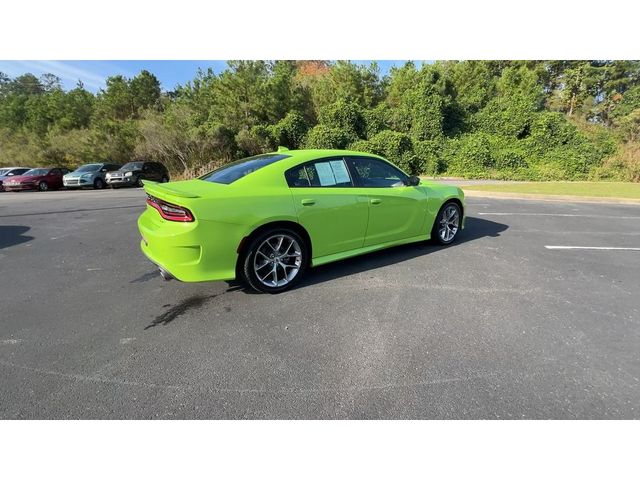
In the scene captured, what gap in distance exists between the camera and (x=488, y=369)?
88.8 inches

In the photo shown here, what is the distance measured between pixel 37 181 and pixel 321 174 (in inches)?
853

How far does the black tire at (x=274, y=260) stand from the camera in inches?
128

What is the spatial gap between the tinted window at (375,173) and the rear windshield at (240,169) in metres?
0.95

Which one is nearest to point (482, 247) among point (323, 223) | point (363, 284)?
point (363, 284)

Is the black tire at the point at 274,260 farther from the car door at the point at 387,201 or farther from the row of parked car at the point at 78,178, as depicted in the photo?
the row of parked car at the point at 78,178

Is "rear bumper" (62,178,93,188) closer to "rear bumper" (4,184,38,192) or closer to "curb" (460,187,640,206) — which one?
"rear bumper" (4,184,38,192)

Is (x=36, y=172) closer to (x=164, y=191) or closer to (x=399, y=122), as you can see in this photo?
(x=164, y=191)

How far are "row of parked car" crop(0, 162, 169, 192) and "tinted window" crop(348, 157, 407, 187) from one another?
1845 centimetres

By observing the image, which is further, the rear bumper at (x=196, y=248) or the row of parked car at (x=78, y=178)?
the row of parked car at (x=78, y=178)

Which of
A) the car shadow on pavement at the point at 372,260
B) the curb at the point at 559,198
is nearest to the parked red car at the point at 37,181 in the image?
the car shadow on pavement at the point at 372,260

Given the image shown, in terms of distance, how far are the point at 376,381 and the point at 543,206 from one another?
9.58 meters

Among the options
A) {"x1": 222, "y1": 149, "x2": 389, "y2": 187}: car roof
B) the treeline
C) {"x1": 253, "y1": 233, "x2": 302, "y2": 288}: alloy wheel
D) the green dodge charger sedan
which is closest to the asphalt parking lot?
{"x1": 253, "y1": 233, "x2": 302, "y2": 288}: alloy wheel

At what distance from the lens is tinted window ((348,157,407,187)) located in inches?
159
